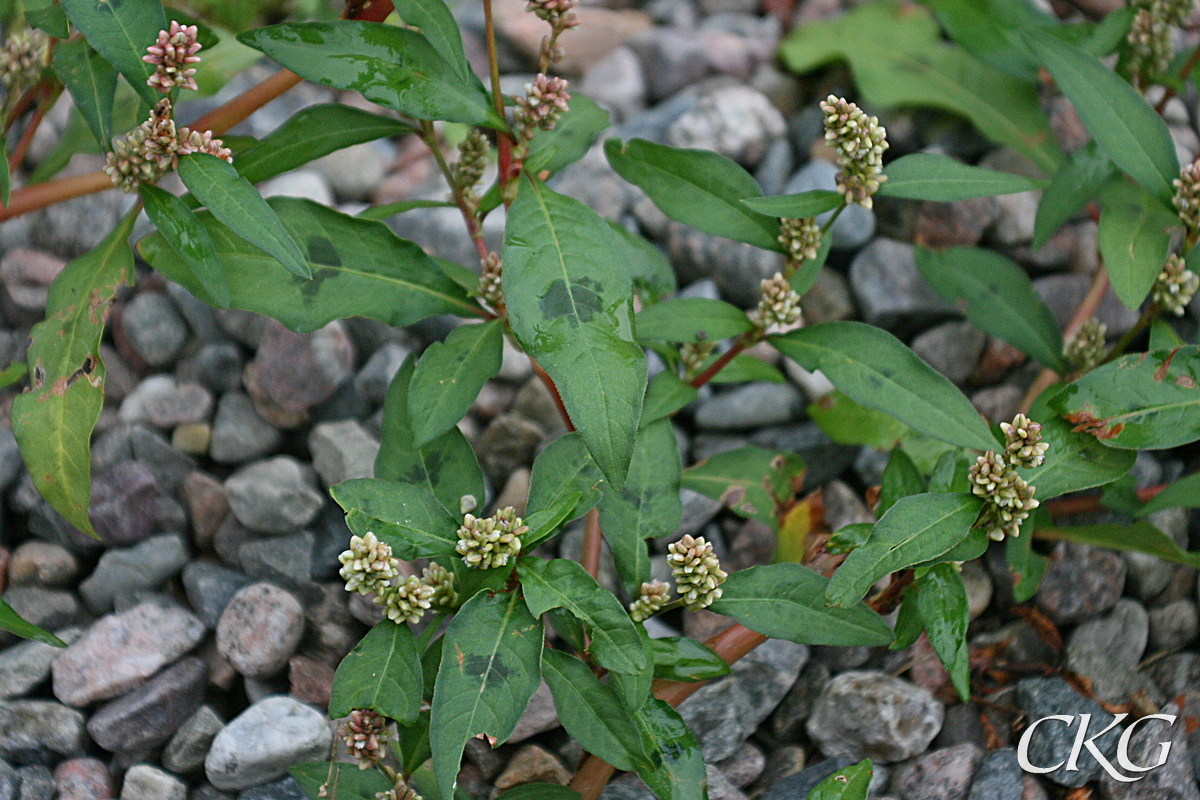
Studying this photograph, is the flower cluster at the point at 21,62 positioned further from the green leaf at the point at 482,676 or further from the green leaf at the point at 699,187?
the green leaf at the point at 482,676

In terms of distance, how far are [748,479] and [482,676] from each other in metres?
0.92

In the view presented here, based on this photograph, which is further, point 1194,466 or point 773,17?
point 773,17

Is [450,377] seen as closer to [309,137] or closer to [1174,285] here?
[309,137]

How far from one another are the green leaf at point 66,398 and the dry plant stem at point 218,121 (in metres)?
0.29

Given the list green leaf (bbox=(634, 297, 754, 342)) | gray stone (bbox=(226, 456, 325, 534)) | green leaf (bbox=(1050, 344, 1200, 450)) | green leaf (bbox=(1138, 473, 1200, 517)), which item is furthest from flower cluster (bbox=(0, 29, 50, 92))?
green leaf (bbox=(1138, 473, 1200, 517))

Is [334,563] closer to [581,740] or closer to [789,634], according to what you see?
[581,740]

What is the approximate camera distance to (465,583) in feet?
5.59

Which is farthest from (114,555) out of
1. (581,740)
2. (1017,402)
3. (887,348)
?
(1017,402)

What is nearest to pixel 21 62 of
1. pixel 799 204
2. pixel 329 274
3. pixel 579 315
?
pixel 329 274

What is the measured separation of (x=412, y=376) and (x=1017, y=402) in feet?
5.12

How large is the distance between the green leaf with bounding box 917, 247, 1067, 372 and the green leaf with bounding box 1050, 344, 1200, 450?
1.62 ft

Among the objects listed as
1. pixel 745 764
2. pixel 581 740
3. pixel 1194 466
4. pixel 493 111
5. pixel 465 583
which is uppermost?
pixel 493 111

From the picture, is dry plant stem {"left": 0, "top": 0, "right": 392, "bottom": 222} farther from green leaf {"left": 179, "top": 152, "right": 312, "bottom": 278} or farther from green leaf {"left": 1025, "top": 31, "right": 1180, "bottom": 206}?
green leaf {"left": 1025, "top": 31, "right": 1180, "bottom": 206}

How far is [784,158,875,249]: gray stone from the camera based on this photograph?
2846 mm
